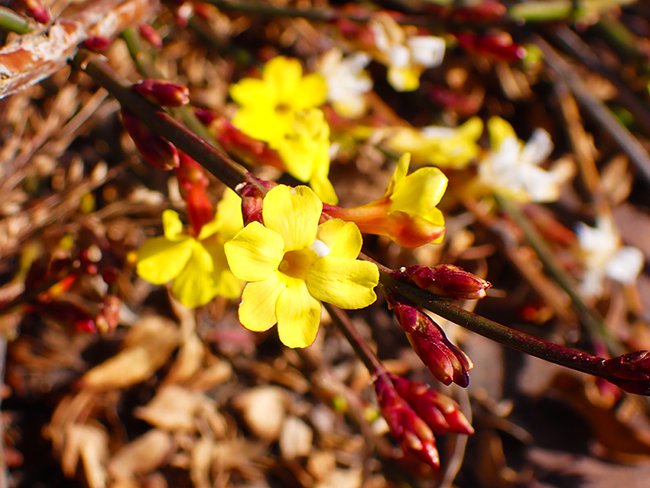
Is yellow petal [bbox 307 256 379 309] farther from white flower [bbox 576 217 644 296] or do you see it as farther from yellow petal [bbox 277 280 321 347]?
white flower [bbox 576 217 644 296]

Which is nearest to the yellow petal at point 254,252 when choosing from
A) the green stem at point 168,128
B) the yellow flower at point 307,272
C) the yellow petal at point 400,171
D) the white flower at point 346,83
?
the yellow flower at point 307,272

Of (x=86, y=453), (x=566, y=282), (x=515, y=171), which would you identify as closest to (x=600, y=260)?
(x=566, y=282)

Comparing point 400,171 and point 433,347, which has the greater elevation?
Result: point 400,171

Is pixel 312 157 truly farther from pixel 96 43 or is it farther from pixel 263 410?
pixel 263 410

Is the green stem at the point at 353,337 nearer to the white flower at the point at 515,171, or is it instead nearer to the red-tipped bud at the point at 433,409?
the red-tipped bud at the point at 433,409

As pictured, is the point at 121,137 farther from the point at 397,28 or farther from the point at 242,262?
the point at 242,262

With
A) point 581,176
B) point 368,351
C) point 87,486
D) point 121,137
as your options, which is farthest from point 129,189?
point 581,176
